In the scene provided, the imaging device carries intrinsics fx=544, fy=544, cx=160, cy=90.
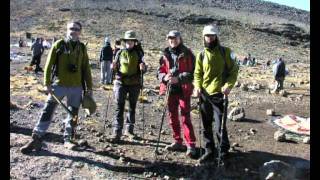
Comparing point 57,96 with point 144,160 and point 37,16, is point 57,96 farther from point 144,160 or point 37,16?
point 37,16

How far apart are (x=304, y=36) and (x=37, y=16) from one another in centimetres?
3162

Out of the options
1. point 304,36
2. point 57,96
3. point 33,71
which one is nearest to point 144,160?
point 57,96

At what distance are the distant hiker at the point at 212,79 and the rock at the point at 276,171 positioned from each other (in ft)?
2.65

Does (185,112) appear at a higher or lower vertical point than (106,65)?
lower

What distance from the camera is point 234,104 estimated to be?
53.5ft

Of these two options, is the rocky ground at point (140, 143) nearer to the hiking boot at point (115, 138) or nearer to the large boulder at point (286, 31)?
the hiking boot at point (115, 138)

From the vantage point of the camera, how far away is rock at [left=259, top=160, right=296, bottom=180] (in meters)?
8.06

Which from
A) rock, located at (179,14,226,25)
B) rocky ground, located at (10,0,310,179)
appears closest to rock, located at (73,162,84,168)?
rocky ground, located at (10,0,310,179)

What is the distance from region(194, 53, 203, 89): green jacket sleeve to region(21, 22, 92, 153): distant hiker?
1.76 m

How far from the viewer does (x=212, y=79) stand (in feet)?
28.3

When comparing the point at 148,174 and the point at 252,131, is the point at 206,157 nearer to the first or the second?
the point at 148,174

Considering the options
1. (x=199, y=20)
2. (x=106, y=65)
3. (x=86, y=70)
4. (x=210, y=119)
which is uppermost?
(x=199, y=20)

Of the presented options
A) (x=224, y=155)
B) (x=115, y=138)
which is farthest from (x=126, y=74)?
(x=224, y=155)

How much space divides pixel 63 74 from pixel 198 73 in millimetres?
2135
